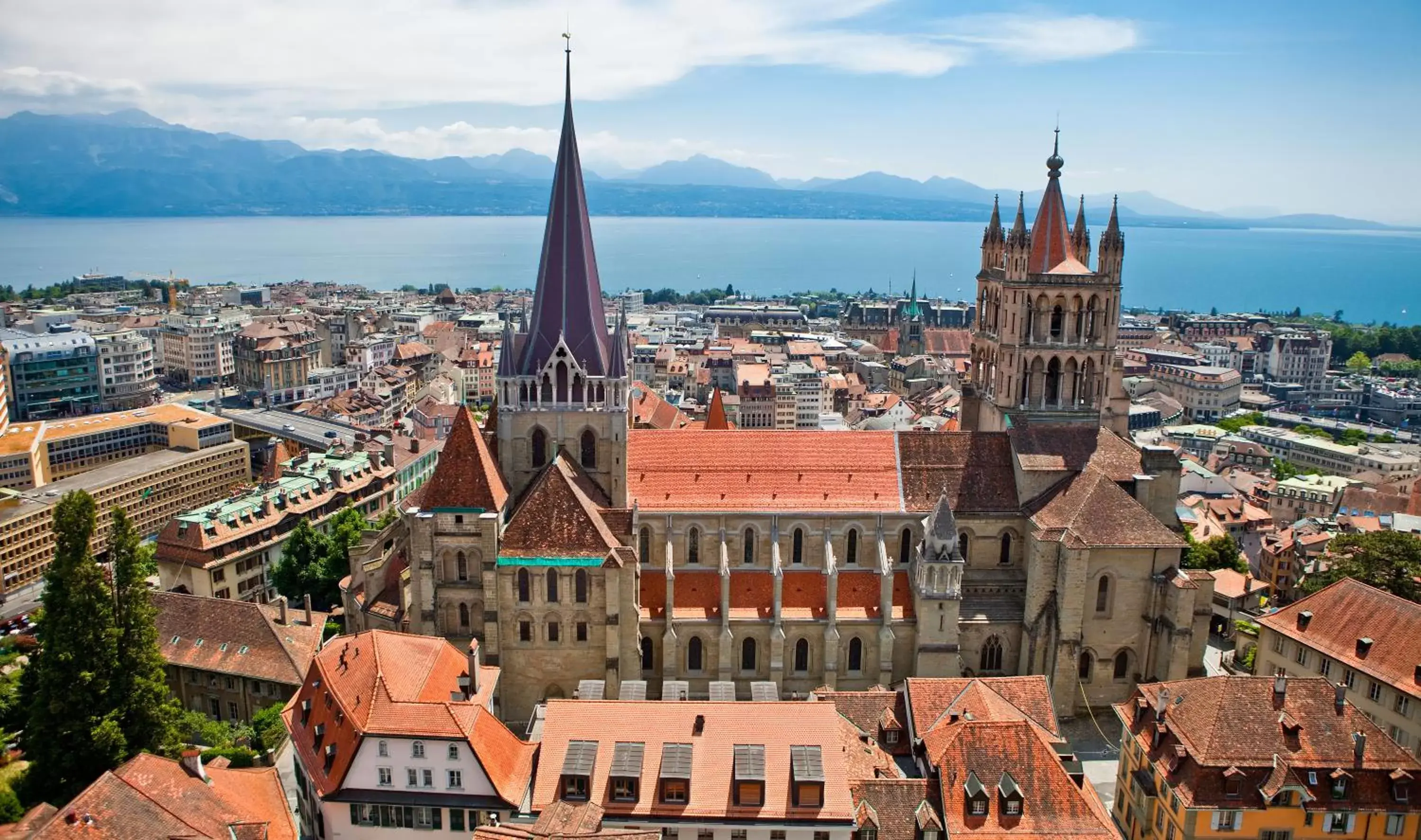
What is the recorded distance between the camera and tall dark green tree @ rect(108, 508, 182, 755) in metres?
42.0

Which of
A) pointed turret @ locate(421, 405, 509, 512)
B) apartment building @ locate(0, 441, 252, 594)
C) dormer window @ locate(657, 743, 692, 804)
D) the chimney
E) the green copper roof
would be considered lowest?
apartment building @ locate(0, 441, 252, 594)

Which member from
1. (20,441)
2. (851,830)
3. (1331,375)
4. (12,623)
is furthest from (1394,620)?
(1331,375)

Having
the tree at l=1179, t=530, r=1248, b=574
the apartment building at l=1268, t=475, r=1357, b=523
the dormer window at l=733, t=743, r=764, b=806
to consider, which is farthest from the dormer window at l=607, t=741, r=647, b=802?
the apartment building at l=1268, t=475, r=1357, b=523

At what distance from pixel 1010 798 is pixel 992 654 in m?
17.6

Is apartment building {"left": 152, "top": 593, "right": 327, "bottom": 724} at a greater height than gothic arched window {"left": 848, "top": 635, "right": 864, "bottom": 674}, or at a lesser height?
lesser

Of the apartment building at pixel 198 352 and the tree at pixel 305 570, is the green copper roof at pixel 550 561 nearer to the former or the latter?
the tree at pixel 305 570

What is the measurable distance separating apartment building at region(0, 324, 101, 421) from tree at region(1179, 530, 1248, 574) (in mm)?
144339

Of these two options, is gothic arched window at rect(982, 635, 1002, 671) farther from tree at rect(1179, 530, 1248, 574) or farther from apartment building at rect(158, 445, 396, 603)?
apartment building at rect(158, 445, 396, 603)

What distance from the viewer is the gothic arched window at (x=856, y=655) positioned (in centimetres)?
4928

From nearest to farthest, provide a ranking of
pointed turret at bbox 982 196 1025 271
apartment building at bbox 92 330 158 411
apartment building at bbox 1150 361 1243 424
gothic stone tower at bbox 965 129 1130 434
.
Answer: gothic stone tower at bbox 965 129 1130 434 → pointed turret at bbox 982 196 1025 271 → apartment building at bbox 92 330 158 411 → apartment building at bbox 1150 361 1243 424

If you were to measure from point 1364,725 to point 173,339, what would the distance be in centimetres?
19475

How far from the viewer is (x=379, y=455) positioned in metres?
93.8

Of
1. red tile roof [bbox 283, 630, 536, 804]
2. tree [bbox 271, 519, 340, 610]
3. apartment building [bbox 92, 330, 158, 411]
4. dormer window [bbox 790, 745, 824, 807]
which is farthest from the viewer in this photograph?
apartment building [bbox 92, 330, 158, 411]

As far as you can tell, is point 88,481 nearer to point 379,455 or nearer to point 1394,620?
point 379,455
